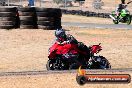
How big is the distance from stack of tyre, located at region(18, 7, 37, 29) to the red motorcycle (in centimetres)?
1092

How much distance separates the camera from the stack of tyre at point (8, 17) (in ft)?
70.8

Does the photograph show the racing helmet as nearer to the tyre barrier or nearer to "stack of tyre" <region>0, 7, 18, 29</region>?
the tyre barrier

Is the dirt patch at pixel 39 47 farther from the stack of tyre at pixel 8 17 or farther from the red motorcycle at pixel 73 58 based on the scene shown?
the red motorcycle at pixel 73 58

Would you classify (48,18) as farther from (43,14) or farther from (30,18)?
(30,18)

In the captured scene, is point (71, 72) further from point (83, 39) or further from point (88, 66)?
point (83, 39)

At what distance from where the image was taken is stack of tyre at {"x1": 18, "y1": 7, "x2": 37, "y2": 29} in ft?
71.0

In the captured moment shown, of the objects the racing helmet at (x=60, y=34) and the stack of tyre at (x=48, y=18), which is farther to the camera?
the stack of tyre at (x=48, y=18)

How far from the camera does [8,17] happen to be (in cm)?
2162

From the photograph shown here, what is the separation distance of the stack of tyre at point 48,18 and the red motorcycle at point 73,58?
10594 mm

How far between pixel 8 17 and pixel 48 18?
2180 millimetres

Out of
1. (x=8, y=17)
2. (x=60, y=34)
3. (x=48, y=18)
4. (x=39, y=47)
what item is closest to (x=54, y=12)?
(x=48, y=18)

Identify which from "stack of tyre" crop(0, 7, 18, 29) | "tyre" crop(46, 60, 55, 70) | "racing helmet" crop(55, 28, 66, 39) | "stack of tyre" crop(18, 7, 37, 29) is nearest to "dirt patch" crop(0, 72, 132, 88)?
"tyre" crop(46, 60, 55, 70)

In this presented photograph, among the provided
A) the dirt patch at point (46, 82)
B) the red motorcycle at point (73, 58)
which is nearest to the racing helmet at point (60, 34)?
the red motorcycle at point (73, 58)

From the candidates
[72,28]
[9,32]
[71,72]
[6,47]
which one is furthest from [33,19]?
[71,72]
